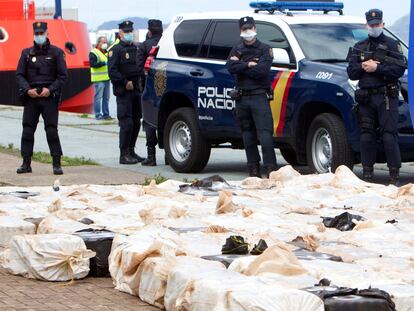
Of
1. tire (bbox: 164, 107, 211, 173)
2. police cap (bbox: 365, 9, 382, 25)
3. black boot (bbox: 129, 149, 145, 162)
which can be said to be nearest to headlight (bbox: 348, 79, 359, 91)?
police cap (bbox: 365, 9, 382, 25)

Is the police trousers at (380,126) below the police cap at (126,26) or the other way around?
below

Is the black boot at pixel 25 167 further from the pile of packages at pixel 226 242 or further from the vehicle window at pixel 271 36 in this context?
the pile of packages at pixel 226 242

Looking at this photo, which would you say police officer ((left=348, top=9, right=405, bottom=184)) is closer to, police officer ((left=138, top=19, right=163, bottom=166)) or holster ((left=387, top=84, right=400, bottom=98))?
holster ((left=387, top=84, right=400, bottom=98))

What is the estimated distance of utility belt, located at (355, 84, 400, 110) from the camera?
42.7ft

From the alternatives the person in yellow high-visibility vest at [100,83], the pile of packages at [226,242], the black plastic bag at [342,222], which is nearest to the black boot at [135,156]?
the pile of packages at [226,242]

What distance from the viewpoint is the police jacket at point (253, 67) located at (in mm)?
13672

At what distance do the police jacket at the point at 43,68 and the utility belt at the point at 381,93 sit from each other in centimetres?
343

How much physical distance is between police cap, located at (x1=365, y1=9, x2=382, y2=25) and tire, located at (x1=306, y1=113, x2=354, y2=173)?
124 centimetres

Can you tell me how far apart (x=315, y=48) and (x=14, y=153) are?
211 inches

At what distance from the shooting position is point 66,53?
1526 inches

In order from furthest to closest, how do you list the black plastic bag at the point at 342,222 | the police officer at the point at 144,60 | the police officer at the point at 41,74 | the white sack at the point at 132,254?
the police officer at the point at 144,60 < the police officer at the point at 41,74 < the black plastic bag at the point at 342,222 < the white sack at the point at 132,254

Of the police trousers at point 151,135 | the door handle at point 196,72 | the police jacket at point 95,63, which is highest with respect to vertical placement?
the door handle at point 196,72

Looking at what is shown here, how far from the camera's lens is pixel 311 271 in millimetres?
7129

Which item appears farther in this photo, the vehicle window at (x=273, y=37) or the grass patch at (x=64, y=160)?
the grass patch at (x=64, y=160)
